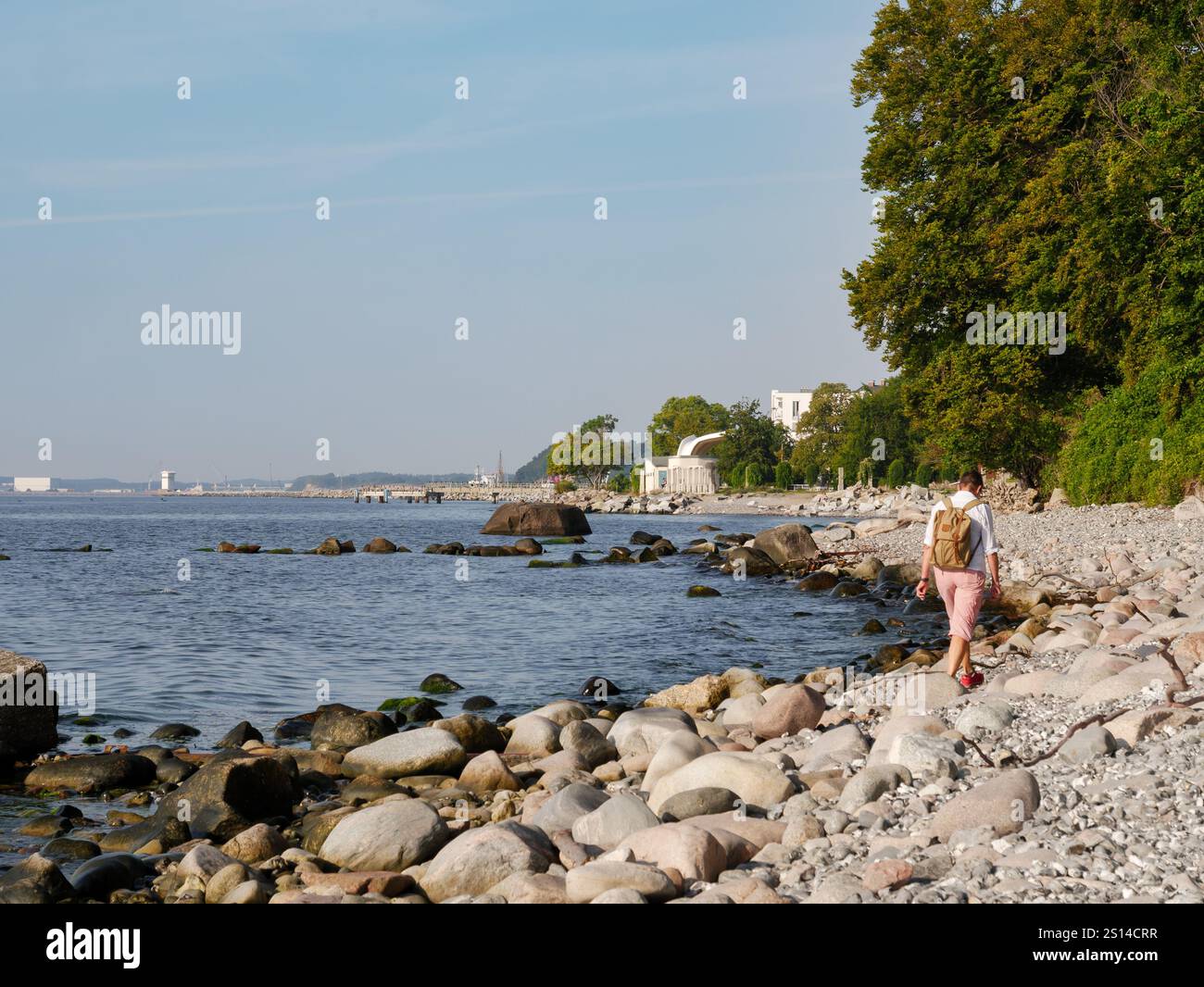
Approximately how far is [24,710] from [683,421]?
12445 cm

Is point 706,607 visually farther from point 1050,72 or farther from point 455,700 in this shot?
point 1050,72

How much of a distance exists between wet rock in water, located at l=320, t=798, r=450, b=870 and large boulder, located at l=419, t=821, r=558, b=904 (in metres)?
0.57

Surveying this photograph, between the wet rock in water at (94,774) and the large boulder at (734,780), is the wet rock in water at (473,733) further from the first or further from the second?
the large boulder at (734,780)

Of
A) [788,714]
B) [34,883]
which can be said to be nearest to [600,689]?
[788,714]

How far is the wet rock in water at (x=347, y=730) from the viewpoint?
37.3ft

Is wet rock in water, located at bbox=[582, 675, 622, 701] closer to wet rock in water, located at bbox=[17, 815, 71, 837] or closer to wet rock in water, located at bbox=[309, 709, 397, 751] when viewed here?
wet rock in water, located at bbox=[309, 709, 397, 751]

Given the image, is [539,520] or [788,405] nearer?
[539,520]

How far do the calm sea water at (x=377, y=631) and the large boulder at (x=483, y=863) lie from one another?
6308mm

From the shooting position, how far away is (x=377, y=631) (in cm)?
2206

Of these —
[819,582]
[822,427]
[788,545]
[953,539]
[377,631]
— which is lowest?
[377,631]

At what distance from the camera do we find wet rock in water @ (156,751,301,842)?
28.1ft

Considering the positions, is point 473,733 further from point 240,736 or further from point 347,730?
point 240,736

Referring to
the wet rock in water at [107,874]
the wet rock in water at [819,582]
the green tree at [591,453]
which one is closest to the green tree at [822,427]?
the green tree at [591,453]
